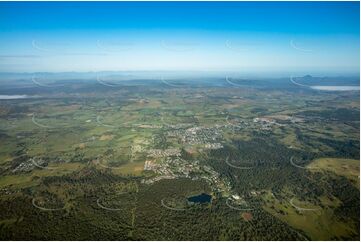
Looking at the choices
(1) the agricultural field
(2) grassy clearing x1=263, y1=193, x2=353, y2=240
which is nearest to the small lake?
(1) the agricultural field

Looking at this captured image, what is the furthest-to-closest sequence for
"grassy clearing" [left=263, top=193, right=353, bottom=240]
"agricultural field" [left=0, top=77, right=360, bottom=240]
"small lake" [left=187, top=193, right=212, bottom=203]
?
1. "small lake" [left=187, top=193, right=212, bottom=203]
2. "agricultural field" [left=0, top=77, right=360, bottom=240]
3. "grassy clearing" [left=263, top=193, right=353, bottom=240]

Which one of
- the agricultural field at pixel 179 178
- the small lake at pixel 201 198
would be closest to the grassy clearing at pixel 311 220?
the agricultural field at pixel 179 178

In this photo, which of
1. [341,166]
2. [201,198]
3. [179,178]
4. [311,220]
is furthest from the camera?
[341,166]

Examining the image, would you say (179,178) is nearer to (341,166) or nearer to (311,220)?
(311,220)

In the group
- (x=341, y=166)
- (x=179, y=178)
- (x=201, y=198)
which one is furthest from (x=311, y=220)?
(x=341, y=166)

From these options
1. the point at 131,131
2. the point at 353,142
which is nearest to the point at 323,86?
the point at 353,142

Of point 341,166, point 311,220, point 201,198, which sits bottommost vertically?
point 201,198

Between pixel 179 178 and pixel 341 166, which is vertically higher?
pixel 341 166

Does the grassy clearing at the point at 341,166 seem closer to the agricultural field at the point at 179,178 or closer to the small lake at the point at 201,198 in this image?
the agricultural field at the point at 179,178

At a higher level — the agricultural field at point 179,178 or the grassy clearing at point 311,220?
the grassy clearing at point 311,220

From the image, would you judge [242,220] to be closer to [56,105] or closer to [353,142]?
[353,142]

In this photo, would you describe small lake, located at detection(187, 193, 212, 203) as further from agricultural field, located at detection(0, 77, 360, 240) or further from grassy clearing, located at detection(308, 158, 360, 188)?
grassy clearing, located at detection(308, 158, 360, 188)
